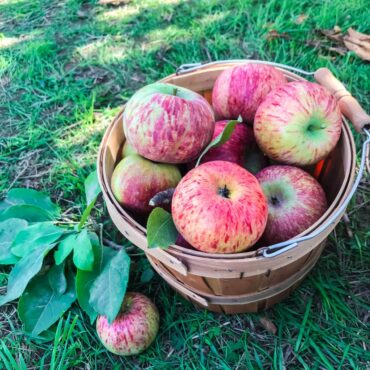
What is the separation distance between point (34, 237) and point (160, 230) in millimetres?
814

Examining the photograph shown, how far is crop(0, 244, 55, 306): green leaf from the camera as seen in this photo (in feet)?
5.79

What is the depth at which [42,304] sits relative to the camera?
1797mm

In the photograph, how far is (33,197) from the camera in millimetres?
2119

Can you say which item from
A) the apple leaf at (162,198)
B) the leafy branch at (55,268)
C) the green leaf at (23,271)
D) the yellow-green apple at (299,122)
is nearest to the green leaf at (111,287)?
the leafy branch at (55,268)

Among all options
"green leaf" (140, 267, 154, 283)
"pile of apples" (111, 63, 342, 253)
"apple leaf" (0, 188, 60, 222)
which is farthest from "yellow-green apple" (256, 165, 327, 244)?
"apple leaf" (0, 188, 60, 222)

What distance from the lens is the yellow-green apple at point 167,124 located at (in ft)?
4.69

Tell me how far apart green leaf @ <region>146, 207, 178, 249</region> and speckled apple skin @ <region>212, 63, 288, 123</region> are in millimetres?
559

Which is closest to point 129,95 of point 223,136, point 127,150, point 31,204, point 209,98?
point 209,98

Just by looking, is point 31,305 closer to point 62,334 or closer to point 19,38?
point 62,334

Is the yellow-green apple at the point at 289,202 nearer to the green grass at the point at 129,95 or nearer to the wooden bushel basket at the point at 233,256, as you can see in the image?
the wooden bushel basket at the point at 233,256

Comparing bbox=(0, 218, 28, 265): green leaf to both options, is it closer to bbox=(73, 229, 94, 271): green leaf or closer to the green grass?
the green grass

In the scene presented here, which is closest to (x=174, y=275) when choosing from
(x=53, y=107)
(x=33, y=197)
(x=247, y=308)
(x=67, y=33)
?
(x=247, y=308)

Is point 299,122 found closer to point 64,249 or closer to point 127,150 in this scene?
point 127,150

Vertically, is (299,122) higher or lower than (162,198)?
higher
